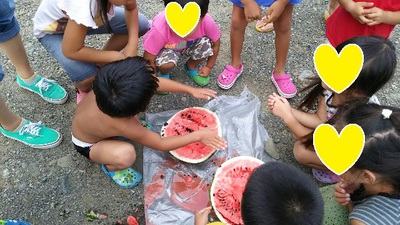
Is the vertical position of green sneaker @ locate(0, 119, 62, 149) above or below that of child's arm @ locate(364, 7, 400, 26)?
below

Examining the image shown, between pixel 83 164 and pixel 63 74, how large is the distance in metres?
0.85

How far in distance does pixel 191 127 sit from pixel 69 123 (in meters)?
0.87

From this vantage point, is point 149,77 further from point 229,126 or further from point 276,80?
point 276,80

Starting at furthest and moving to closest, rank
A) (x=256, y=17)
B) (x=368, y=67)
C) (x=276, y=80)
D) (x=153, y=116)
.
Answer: (x=276, y=80)
(x=153, y=116)
(x=256, y=17)
(x=368, y=67)

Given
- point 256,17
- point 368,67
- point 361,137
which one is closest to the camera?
point 361,137

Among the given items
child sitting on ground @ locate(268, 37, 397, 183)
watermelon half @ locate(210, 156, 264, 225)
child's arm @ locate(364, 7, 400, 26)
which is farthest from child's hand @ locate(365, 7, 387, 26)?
watermelon half @ locate(210, 156, 264, 225)

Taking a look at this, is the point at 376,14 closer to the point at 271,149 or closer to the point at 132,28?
the point at 271,149

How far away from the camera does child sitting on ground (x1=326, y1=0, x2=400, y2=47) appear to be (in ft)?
7.49

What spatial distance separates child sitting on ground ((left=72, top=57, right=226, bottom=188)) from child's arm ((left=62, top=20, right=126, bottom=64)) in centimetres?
30

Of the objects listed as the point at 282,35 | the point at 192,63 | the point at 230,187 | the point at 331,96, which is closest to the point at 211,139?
the point at 230,187

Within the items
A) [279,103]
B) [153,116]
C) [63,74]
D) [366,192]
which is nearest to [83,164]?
[153,116]

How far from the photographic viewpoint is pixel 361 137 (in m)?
1.62

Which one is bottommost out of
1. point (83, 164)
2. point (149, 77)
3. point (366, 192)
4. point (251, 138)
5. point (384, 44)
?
point (83, 164)

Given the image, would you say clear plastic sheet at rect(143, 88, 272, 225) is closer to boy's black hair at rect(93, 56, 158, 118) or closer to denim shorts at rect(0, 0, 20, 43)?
boy's black hair at rect(93, 56, 158, 118)
